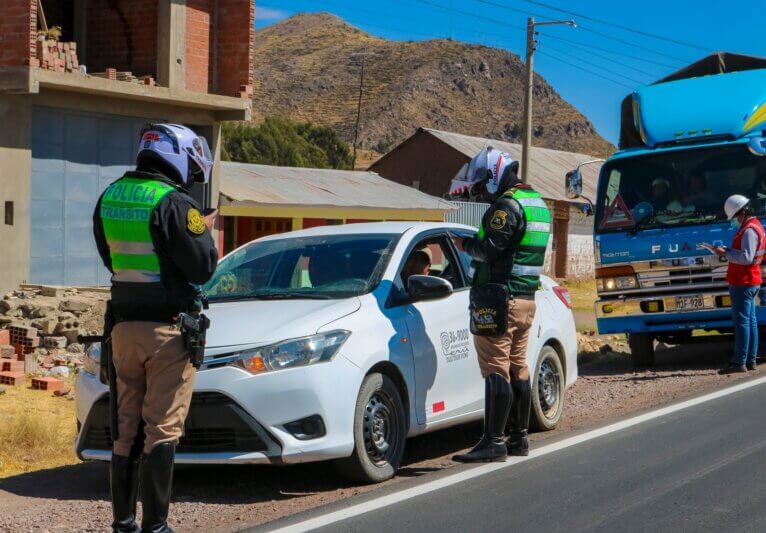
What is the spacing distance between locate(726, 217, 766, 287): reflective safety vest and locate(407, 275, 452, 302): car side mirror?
5.59 meters

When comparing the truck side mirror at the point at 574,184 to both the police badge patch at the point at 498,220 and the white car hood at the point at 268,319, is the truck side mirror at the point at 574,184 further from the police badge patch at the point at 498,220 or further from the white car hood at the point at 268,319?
the white car hood at the point at 268,319

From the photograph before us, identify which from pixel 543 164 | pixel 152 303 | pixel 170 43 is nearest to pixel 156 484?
pixel 152 303

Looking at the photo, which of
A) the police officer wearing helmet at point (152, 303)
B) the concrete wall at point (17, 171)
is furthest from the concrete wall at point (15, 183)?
the police officer wearing helmet at point (152, 303)

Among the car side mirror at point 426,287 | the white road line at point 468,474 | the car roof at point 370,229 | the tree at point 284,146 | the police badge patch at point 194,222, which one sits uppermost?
the tree at point 284,146

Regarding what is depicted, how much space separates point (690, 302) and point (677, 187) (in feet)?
4.21

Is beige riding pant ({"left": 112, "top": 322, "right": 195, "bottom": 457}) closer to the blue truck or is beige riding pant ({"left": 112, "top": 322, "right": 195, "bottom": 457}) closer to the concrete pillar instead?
the blue truck

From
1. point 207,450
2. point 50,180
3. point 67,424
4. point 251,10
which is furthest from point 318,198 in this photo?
point 207,450

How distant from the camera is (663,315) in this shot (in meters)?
12.7

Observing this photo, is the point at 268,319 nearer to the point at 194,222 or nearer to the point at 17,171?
the point at 194,222

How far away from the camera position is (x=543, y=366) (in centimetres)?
875

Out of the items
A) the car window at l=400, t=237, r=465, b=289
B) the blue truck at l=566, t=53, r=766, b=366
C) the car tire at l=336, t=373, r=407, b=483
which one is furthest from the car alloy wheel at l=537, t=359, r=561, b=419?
the blue truck at l=566, t=53, r=766, b=366

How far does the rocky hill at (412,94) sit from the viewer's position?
99.9m

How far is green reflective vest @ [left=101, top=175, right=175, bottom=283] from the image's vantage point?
5086 mm

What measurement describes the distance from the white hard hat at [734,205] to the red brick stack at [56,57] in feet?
33.7
